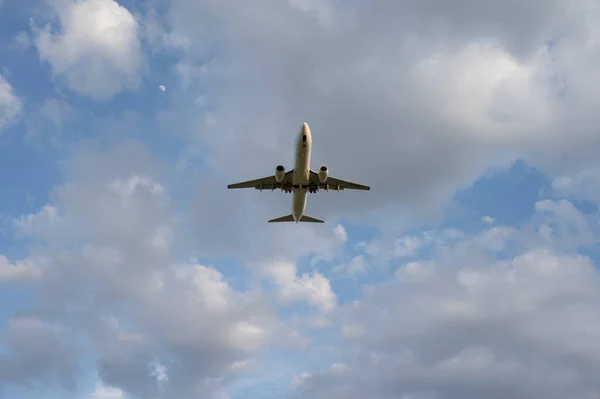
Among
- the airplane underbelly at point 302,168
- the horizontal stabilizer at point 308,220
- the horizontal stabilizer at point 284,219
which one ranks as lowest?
the airplane underbelly at point 302,168

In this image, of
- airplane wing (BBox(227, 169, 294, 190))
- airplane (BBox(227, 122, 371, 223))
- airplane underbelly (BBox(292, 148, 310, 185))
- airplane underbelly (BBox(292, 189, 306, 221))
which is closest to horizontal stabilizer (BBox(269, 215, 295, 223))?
airplane (BBox(227, 122, 371, 223))

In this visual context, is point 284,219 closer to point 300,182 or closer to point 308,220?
point 308,220

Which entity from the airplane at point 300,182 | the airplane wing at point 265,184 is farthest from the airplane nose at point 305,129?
the airplane wing at point 265,184

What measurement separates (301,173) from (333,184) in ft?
37.0

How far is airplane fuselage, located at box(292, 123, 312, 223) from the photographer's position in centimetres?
8166

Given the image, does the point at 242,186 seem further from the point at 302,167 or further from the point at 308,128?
the point at 308,128

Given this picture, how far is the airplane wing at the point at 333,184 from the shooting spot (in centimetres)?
9450

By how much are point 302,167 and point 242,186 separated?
15.5 metres

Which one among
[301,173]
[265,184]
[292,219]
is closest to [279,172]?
[301,173]

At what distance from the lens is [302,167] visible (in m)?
86.9

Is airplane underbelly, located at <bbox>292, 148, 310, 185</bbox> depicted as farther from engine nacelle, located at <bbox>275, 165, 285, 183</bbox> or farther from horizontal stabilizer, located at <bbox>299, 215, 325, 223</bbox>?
horizontal stabilizer, located at <bbox>299, 215, 325, 223</bbox>

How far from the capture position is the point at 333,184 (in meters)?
98.2

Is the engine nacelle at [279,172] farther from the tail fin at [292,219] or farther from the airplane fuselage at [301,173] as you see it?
the tail fin at [292,219]

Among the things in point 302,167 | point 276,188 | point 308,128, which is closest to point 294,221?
point 276,188
